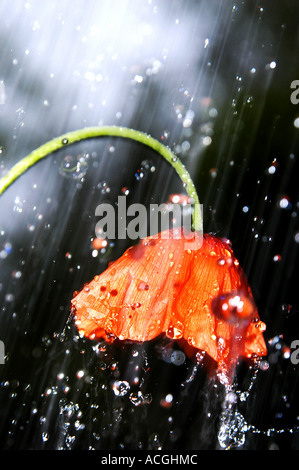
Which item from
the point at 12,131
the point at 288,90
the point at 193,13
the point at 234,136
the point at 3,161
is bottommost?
the point at 3,161

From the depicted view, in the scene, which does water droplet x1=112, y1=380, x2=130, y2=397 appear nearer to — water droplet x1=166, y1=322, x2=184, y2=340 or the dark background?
the dark background

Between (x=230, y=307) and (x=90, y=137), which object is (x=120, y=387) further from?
(x=90, y=137)

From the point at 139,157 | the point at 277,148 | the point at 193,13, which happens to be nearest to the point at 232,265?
the point at 277,148

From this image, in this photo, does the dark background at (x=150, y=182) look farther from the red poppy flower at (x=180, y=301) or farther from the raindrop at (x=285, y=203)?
the red poppy flower at (x=180, y=301)

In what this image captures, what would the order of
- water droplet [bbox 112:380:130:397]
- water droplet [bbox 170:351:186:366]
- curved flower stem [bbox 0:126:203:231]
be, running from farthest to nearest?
water droplet [bbox 112:380:130:397]
water droplet [bbox 170:351:186:366]
curved flower stem [bbox 0:126:203:231]

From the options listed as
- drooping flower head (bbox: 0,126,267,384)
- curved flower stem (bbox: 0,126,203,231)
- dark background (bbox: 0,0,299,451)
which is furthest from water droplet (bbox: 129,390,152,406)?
curved flower stem (bbox: 0,126,203,231)

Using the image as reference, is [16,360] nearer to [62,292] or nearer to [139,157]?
[62,292]
